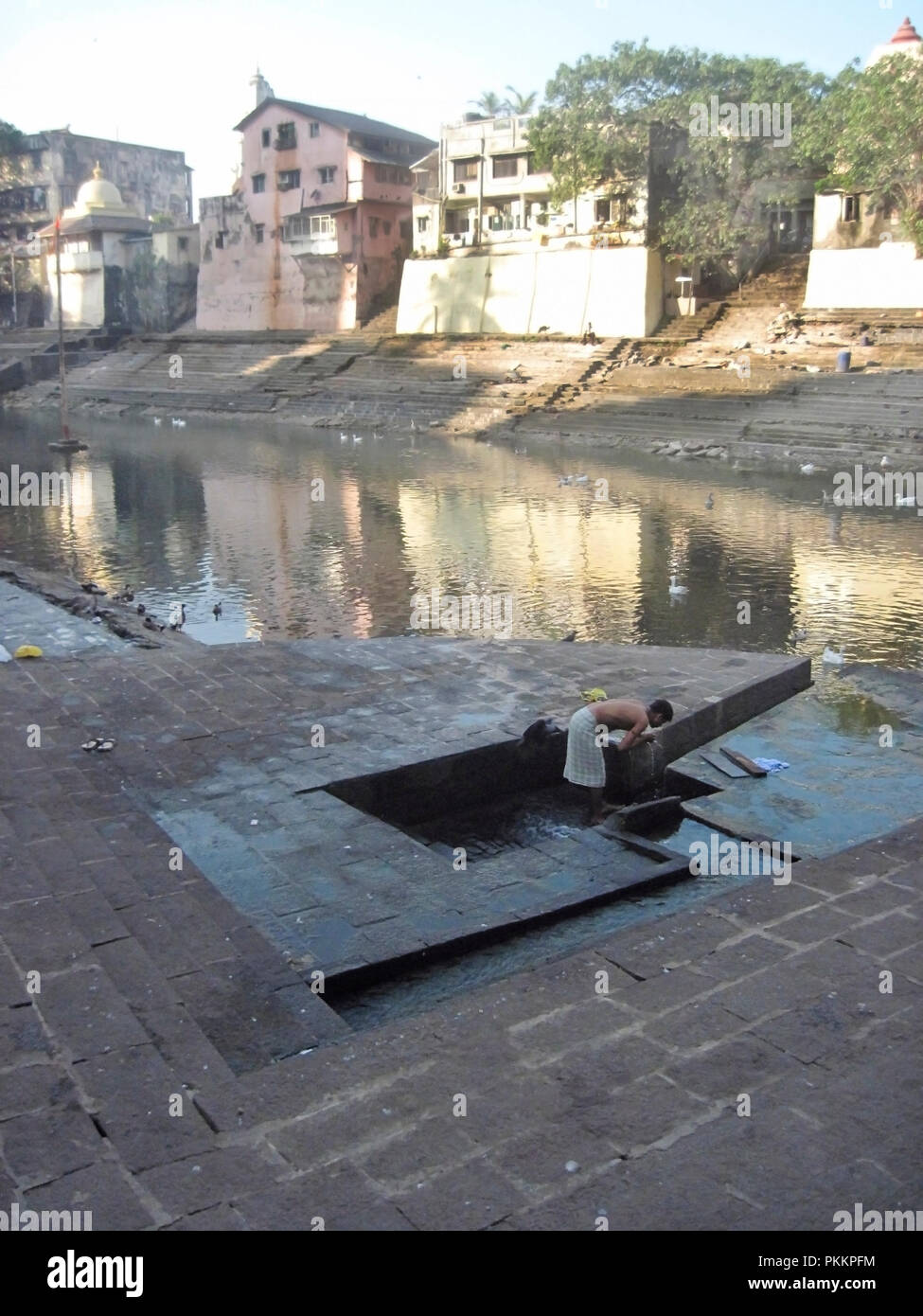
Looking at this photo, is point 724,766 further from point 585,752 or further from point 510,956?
point 510,956

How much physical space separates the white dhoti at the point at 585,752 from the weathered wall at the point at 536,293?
30.6m

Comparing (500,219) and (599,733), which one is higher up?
(500,219)

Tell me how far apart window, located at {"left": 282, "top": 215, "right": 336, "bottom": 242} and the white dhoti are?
4190 centimetres

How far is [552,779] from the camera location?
8328 millimetres

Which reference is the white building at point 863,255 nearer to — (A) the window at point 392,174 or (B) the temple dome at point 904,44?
(B) the temple dome at point 904,44

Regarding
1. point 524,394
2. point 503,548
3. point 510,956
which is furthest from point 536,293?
point 510,956

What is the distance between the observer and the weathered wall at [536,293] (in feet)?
119

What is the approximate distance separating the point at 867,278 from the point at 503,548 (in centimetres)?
2023

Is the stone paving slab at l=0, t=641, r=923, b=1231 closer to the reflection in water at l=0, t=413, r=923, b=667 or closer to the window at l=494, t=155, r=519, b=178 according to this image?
the reflection in water at l=0, t=413, r=923, b=667

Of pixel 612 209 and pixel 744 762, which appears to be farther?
pixel 612 209

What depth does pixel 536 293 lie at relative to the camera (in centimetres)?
3900

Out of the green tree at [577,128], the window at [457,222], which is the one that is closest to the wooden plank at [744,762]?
the green tree at [577,128]

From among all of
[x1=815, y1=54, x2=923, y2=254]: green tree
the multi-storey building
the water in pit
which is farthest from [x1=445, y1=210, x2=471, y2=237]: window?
the water in pit

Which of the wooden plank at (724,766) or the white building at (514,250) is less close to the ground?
the white building at (514,250)
